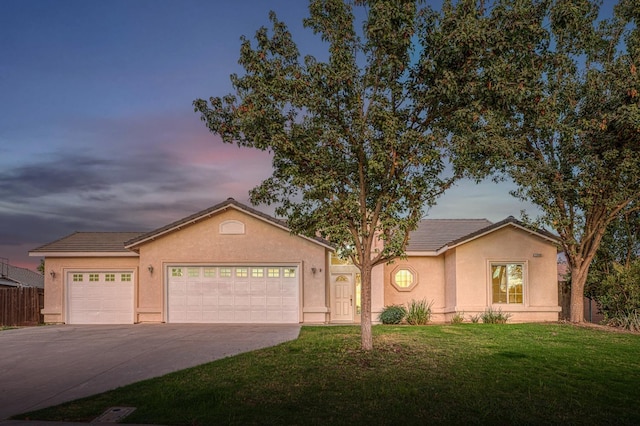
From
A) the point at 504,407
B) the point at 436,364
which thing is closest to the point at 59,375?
the point at 436,364

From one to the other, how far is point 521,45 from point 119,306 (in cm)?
1736

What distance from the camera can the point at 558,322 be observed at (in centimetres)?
2061

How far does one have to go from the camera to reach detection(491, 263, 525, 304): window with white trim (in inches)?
851

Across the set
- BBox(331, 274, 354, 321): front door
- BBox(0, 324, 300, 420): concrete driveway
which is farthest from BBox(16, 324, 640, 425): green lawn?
BBox(331, 274, 354, 321): front door

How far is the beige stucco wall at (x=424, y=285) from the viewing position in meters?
22.8

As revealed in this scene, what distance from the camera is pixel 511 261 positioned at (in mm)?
21594

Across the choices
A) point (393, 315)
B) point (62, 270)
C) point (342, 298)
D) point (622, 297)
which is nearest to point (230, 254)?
point (342, 298)

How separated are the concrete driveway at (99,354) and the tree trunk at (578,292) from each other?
1005 cm

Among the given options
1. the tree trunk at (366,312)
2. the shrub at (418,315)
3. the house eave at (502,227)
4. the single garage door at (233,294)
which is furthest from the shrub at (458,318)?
the tree trunk at (366,312)

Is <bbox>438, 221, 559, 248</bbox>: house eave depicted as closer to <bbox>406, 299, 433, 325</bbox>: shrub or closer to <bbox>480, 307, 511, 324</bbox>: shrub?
<bbox>406, 299, 433, 325</bbox>: shrub

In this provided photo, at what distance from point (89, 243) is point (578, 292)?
18.8 metres

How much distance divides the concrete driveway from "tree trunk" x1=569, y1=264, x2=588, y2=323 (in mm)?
10055

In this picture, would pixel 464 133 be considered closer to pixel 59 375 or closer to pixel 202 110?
pixel 202 110

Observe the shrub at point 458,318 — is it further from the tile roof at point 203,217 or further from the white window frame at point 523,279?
the tile roof at point 203,217
